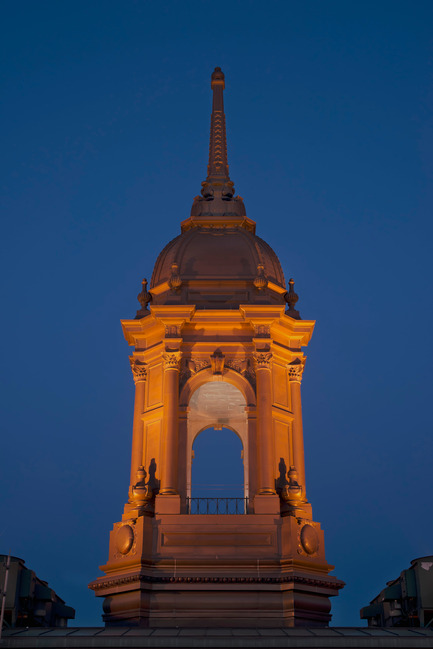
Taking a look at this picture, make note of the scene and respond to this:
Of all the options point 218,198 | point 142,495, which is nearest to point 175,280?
point 218,198

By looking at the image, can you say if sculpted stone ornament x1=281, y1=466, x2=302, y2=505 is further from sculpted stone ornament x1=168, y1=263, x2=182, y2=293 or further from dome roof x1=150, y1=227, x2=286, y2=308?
sculpted stone ornament x1=168, y1=263, x2=182, y2=293

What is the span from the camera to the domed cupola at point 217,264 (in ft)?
124

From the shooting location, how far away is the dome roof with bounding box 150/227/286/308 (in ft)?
124

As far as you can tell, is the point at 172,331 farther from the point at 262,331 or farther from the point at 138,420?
the point at 138,420

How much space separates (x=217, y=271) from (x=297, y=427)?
7.89m

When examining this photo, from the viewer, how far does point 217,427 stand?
41.8m

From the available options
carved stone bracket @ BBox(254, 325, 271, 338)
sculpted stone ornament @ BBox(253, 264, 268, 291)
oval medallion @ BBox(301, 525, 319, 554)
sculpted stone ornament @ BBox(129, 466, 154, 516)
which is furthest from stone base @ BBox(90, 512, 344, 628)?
sculpted stone ornament @ BBox(253, 264, 268, 291)

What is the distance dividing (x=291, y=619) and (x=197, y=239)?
17605 millimetres

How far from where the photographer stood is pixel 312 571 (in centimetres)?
3262

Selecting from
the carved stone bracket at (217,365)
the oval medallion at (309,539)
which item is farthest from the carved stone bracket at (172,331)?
the oval medallion at (309,539)

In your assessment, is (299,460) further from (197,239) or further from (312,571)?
(197,239)

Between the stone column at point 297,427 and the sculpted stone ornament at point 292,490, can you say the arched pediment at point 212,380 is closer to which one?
the stone column at point 297,427

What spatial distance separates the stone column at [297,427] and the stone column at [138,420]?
6483 mm

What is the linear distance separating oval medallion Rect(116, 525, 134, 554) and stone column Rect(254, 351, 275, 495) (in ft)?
17.4
